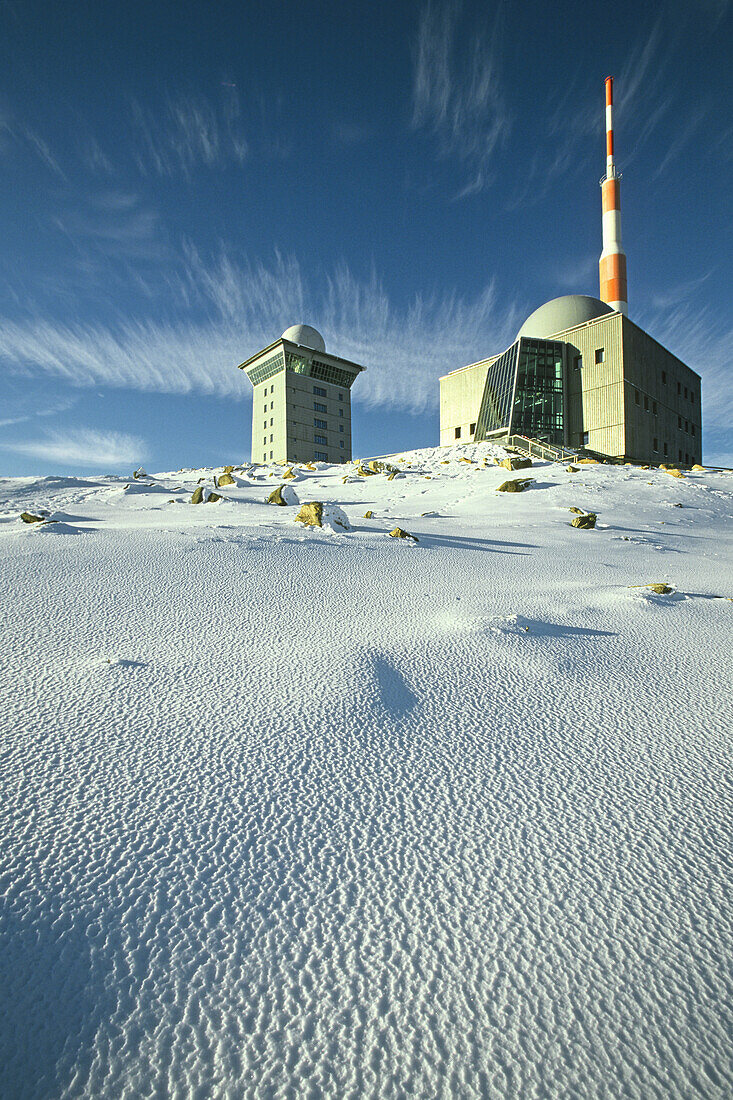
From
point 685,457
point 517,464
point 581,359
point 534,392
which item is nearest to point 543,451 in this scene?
point 534,392

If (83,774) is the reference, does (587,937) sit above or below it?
below

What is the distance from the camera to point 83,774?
1457mm

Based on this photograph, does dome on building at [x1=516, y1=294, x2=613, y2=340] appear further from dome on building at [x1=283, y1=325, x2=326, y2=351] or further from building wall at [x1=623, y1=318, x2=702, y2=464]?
dome on building at [x1=283, y1=325, x2=326, y2=351]

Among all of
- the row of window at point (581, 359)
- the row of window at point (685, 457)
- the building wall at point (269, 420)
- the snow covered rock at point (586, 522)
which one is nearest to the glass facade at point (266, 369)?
the building wall at point (269, 420)

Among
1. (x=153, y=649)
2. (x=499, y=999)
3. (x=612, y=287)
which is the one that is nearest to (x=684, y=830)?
(x=499, y=999)

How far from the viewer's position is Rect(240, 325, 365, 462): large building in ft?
123

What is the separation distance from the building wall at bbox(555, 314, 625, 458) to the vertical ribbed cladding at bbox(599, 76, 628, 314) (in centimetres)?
690

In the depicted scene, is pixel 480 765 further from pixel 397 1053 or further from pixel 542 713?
pixel 397 1053

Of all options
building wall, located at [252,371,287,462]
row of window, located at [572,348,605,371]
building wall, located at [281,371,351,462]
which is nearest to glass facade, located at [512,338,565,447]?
row of window, located at [572,348,605,371]

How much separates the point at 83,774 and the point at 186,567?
6.94 feet

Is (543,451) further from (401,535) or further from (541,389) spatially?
(401,535)

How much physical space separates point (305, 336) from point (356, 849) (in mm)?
43261

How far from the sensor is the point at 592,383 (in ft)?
85.4

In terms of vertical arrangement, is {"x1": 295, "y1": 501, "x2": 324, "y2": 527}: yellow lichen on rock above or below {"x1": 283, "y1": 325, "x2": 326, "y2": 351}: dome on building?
below
